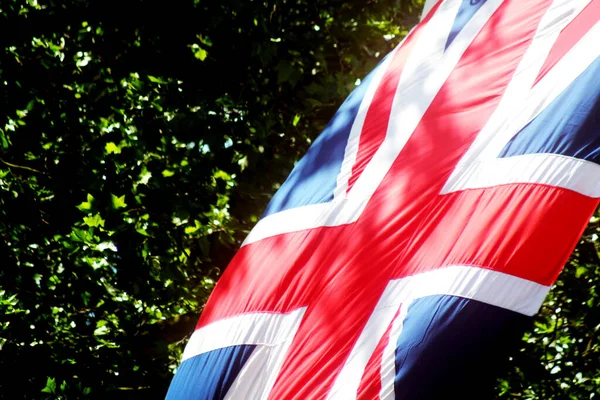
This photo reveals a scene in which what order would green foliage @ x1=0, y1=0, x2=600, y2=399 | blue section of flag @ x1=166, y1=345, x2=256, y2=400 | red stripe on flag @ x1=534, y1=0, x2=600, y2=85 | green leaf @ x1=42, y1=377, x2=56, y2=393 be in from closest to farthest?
red stripe on flag @ x1=534, y1=0, x2=600, y2=85
blue section of flag @ x1=166, y1=345, x2=256, y2=400
green leaf @ x1=42, y1=377, x2=56, y2=393
green foliage @ x1=0, y1=0, x2=600, y2=399

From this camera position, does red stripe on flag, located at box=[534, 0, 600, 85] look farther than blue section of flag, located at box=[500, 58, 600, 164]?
Yes

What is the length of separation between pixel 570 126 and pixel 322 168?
1191mm

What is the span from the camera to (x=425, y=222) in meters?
2.97

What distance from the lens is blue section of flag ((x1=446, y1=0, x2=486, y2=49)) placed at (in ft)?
11.3

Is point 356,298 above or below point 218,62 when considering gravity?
below

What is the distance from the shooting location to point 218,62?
540 cm

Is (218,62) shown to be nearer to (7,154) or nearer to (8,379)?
(7,154)

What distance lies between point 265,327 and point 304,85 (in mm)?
2535

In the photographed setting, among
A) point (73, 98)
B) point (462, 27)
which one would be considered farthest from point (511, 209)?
point (73, 98)

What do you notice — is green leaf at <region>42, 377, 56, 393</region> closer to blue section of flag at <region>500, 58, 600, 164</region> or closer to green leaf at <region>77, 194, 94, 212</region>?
green leaf at <region>77, 194, 94, 212</region>

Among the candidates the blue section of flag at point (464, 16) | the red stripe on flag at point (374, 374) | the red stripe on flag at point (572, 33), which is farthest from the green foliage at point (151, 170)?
the red stripe on flag at point (374, 374)

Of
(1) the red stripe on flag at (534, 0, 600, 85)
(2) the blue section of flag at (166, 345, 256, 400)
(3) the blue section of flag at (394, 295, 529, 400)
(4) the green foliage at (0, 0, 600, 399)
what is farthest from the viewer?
(4) the green foliage at (0, 0, 600, 399)

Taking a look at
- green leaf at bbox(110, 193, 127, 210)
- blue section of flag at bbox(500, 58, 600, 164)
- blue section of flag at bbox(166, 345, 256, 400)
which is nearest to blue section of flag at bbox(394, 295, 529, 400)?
blue section of flag at bbox(500, 58, 600, 164)

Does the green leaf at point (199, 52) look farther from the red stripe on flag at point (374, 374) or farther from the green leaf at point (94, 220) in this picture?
the red stripe on flag at point (374, 374)
